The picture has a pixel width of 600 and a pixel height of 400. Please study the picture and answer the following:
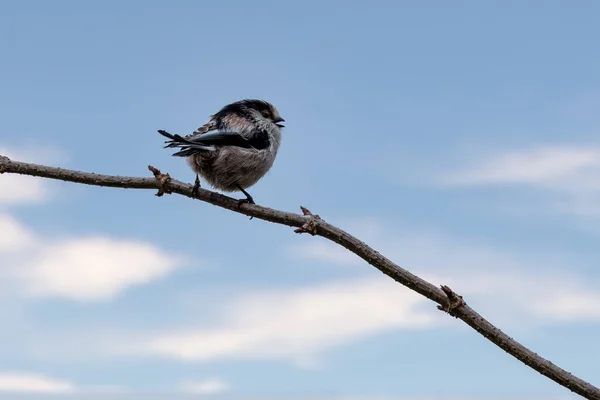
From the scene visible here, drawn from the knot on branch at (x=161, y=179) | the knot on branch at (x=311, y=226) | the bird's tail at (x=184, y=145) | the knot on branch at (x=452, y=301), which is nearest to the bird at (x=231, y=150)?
the bird's tail at (x=184, y=145)

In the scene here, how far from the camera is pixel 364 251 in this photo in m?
5.84

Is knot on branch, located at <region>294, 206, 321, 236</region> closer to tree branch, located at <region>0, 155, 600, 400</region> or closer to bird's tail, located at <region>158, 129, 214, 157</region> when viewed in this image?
tree branch, located at <region>0, 155, 600, 400</region>

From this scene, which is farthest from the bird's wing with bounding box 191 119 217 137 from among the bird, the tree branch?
the tree branch

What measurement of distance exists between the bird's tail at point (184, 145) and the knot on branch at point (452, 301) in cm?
352

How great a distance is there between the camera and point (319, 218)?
6199 mm

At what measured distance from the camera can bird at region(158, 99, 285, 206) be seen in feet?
26.9

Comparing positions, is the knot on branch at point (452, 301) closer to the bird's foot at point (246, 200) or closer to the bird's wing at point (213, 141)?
the bird's foot at point (246, 200)

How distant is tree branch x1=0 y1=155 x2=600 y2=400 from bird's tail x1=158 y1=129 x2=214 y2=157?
66 cm

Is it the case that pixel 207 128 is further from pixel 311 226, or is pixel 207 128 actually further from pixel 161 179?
pixel 311 226

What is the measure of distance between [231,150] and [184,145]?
85 cm

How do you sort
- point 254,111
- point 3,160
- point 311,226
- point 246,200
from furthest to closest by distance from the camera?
point 254,111, point 246,200, point 3,160, point 311,226

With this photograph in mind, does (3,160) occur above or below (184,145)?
below

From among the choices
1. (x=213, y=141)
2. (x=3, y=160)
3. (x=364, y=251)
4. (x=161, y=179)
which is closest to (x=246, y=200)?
(x=161, y=179)

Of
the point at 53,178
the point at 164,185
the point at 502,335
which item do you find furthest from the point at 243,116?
the point at 502,335
